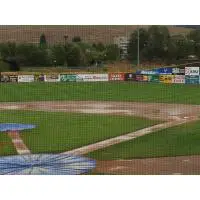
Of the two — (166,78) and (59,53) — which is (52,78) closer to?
(59,53)

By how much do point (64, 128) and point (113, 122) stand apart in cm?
150

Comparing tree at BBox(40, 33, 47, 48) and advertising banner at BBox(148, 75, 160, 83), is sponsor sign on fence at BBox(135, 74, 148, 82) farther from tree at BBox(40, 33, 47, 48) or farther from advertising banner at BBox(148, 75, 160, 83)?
tree at BBox(40, 33, 47, 48)

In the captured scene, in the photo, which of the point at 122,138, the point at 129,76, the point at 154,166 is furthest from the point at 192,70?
the point at 154,166

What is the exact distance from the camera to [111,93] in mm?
17406

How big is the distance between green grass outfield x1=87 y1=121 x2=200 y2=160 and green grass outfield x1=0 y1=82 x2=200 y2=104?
374 cm

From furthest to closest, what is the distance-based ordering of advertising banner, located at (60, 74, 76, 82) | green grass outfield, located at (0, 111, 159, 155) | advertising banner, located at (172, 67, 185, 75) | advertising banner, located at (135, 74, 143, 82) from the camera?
advertising banner, located at (135, 74, 143, 82)
advertising banner, located at (60, 74, 76, 82)
advertising banner, located at (172, 67, 185, 75)
green grass outfield, located at (0, 111, 159, 155)

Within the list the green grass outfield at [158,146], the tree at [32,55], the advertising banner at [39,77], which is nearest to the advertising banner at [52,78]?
the advertising banner at [39,77]

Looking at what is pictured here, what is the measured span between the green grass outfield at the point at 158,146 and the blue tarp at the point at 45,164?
24.1 inches

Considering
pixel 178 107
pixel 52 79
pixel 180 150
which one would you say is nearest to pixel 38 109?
pixel 52 79

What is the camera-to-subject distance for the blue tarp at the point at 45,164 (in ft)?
28.7

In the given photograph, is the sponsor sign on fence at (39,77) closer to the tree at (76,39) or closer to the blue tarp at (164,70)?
the tree at (76,39)

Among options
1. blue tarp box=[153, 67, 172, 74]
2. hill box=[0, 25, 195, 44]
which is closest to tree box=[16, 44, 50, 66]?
hill box=[0, 25, 195, 44]

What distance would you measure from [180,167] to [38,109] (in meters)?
7.88

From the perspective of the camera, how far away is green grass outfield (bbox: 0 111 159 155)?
1115cm
